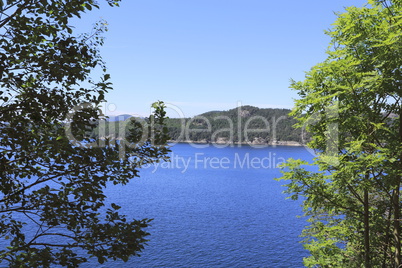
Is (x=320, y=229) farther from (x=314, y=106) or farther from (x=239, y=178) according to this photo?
(x=239, y=178)

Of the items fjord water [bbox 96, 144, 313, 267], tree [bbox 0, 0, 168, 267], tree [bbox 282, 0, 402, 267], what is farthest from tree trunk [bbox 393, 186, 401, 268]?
fjord water [bbox 96, 144, 313, 267]

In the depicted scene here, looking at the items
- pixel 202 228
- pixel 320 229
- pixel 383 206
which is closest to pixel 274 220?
pixel 202 228

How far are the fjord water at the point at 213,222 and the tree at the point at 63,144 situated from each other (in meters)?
21.7

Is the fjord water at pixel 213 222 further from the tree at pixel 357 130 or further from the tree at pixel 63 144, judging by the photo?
the tree at pixel 63 144

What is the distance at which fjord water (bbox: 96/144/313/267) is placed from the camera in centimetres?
2712

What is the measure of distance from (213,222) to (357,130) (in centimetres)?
2854

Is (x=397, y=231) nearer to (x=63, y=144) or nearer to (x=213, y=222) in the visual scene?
(x=63, y=144)

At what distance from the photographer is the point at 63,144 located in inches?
168

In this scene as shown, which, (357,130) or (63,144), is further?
(357,130)

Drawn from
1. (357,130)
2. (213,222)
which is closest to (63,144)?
(357,130)

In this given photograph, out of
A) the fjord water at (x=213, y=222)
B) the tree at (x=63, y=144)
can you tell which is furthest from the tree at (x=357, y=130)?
the fjord water at (x=213, y=222)

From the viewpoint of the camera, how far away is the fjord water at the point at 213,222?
89.0 ft

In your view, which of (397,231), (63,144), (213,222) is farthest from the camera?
(213,222)

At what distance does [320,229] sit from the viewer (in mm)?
14336
